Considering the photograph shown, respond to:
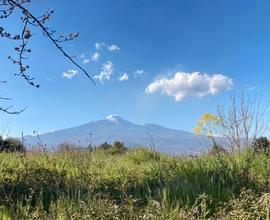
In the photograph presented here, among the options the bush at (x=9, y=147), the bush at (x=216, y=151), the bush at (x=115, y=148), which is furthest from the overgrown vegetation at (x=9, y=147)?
the bush at (x=216, y=151)

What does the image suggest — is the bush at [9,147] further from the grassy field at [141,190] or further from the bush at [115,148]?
the bush at [115,148]

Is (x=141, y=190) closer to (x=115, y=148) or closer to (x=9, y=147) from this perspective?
(x=9, y=147)

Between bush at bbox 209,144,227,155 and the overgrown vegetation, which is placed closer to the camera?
bush at bbox 209,144,227,155

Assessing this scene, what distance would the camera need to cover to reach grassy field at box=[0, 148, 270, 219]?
5.09 metres

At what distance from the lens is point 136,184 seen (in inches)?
286

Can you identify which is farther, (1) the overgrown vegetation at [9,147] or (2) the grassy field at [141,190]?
(1) the overgrown vegetation at [9,147]

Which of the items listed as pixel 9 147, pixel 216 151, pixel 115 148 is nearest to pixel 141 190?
pixel 216 151

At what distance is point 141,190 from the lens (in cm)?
692

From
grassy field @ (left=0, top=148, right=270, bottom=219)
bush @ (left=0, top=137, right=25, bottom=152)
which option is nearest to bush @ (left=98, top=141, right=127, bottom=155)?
bush @ (left=0, top=137, right=25, bottom=152)

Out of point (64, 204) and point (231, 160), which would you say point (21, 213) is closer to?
point (64, 204)

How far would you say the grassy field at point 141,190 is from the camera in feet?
16.7

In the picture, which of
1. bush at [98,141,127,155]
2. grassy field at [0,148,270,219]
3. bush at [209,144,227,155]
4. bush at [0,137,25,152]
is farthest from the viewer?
bush at [98,141,127,155]

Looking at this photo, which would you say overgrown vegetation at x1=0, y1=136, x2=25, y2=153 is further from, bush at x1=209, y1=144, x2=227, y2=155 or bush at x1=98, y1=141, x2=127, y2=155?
bush at x1=209, y1=144, x2=227, y2=155

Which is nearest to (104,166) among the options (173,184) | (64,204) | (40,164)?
(40,164)
